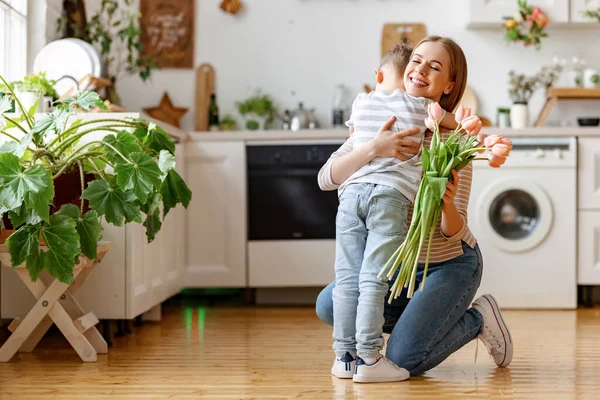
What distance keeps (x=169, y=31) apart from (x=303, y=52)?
2.48ft

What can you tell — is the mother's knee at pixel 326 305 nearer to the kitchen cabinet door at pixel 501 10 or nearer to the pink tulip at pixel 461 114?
the pink tulip at pixel 461 114

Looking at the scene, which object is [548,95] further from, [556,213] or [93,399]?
[93,399]

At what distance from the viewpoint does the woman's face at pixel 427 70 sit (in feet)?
7.83

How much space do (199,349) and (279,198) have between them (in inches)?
57.8

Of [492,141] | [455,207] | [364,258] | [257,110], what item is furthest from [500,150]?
[257,110]

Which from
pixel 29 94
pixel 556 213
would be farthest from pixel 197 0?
pixel 556 213

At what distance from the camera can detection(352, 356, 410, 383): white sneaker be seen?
2393 mm

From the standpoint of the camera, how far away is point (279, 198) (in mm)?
4422

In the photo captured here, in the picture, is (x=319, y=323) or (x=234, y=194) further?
(x=234, y=194)

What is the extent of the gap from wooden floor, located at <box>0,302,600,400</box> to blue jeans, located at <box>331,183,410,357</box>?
15 cm

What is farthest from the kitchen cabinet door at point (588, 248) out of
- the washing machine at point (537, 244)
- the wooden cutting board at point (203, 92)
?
the wooden cutting board at point (203, 92)

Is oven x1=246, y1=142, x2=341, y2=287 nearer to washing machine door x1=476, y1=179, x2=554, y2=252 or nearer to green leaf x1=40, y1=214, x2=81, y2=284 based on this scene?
washing machine door x1=476, y1=179, x2=554, y2=252

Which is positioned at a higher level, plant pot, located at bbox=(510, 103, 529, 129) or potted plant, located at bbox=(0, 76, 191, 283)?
plant pot, located at bbox=(510, 103, 529, 129)

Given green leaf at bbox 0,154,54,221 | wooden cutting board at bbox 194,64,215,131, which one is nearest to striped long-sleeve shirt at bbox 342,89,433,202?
green leaf at bbox 0,154,54,221
